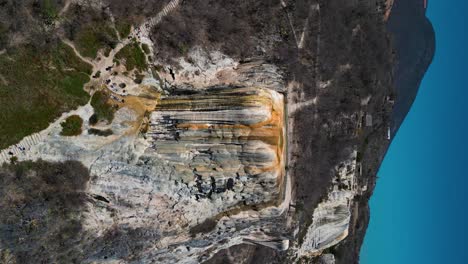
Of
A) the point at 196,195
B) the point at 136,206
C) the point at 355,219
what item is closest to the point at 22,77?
the point at 136,206

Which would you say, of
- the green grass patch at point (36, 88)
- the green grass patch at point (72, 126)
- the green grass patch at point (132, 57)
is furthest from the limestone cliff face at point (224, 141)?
the green grass patch at point (36, 88)

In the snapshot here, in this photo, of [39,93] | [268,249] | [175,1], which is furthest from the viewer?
[268,249]

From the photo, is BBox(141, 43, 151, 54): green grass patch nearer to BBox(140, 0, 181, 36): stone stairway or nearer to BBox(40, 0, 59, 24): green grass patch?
BBox(140, 0, 181, 36): stone stairway

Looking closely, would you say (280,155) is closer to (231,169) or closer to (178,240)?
(231,169)

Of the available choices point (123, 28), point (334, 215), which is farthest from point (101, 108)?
point (334, 215)

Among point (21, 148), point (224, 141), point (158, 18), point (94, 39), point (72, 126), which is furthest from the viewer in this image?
point (158, 18)

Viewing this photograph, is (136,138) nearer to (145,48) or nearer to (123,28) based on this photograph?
(145,48)
